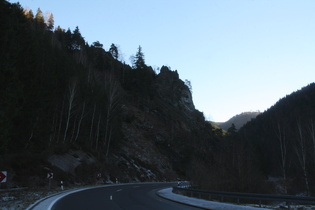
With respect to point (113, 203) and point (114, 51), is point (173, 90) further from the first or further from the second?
point (113, 203)

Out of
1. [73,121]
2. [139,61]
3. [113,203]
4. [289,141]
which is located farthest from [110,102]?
[139,61]

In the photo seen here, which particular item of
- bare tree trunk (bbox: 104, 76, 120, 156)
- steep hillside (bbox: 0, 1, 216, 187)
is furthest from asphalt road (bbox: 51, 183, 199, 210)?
bare tree trunk (bbox: 104, 76, 120, 156)

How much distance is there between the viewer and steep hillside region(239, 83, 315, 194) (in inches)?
1278

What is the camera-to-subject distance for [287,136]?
3991 centimetres

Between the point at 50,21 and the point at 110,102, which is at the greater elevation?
the point at 50,21

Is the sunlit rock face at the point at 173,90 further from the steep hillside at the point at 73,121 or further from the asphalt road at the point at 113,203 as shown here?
the asphalt road at the point at 113,203

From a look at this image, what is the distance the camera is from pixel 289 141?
4038 centimetres

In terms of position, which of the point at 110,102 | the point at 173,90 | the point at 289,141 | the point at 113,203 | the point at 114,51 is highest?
the point at 114,51

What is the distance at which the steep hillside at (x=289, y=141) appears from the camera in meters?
32.5

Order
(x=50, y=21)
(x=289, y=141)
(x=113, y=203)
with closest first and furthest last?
(x=113, y=203) < (x=289, y=141) < (x=50, y=21)

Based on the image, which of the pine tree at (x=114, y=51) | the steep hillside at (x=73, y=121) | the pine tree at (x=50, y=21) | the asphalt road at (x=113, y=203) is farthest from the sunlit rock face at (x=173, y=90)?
the asphalt road at (x=113, y=203)

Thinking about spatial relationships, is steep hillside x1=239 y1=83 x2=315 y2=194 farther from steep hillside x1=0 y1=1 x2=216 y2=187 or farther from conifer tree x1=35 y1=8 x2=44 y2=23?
conifer tree x1=35 y1=8 x2=44 y2=23

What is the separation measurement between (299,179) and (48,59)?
35.0m

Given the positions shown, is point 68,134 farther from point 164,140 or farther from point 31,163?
point 164,140
